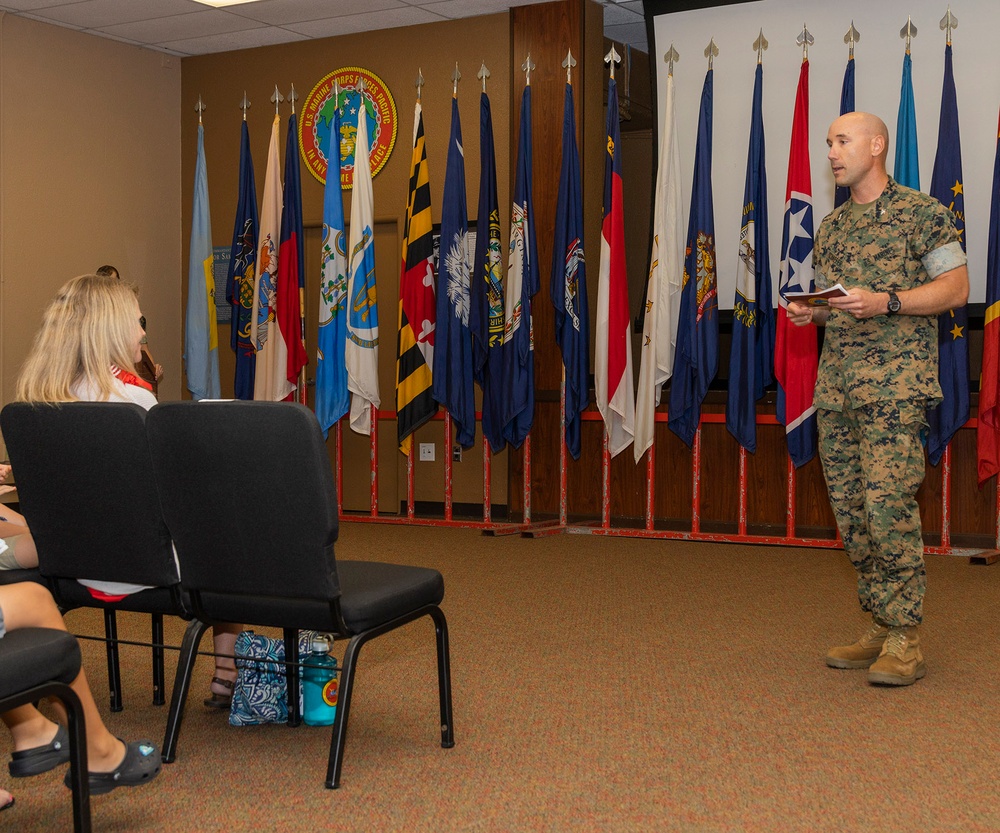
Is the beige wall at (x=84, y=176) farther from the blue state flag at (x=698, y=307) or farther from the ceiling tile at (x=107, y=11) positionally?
the blue state flag at (x=698, y=307)

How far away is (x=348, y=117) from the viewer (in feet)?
24.3

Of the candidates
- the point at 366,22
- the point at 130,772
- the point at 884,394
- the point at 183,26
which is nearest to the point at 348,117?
the point at 366,22

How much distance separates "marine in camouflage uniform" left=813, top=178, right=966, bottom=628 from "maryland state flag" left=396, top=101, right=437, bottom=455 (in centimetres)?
353

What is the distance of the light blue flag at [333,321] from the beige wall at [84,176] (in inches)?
66.3

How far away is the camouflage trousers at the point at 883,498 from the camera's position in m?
3.26

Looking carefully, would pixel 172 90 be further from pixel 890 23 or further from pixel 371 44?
pixel 890 23

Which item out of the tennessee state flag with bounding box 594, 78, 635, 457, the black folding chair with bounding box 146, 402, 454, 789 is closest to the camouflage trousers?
the black folding chair with bounding box 146, 402, 454, 789

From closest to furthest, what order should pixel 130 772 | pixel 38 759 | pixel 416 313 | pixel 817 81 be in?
1. pixel 38 759
2. pixel 130 772
3. pixel 817 81
4. pixel 416 313

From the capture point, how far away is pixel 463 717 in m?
2.94

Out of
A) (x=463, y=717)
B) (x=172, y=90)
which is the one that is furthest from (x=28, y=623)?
(x=172, y=90)

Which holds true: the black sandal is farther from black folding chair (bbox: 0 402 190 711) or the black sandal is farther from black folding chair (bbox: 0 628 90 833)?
black folding chair (bbox: 0 628 90 833)

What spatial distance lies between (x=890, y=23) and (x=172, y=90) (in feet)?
16.3

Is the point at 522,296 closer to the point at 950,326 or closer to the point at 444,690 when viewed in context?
the point at 950,326

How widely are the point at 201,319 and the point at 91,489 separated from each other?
5040 millimetres
